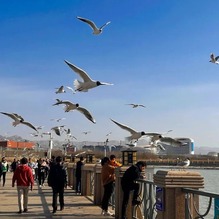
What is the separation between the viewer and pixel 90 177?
54.3ft

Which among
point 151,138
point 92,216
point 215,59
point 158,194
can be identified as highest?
→ point 215,59

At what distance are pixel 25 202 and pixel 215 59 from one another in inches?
504

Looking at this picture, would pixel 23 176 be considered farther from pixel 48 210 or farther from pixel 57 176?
pixel 48 210

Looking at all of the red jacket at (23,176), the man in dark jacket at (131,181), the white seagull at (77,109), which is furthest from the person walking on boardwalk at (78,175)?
the man in dark jacket at (131,181)

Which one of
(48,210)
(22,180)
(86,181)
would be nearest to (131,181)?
(22,180)

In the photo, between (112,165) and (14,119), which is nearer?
(112,165)

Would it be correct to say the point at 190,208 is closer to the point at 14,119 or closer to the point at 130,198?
the point at 130,198

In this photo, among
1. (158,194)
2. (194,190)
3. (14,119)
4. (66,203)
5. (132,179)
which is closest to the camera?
(194,190)

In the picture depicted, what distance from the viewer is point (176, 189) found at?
7039 mm

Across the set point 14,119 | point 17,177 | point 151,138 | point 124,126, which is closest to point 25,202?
point 17,177

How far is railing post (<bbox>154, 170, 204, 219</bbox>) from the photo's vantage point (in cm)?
691

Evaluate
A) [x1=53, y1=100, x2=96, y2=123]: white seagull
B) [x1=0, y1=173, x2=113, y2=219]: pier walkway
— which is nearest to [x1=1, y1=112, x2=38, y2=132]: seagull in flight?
[x1=53, y1=100, x2=96, y2=123]: white seagull

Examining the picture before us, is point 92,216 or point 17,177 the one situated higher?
point 17,177

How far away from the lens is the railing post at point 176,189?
22.7ft
